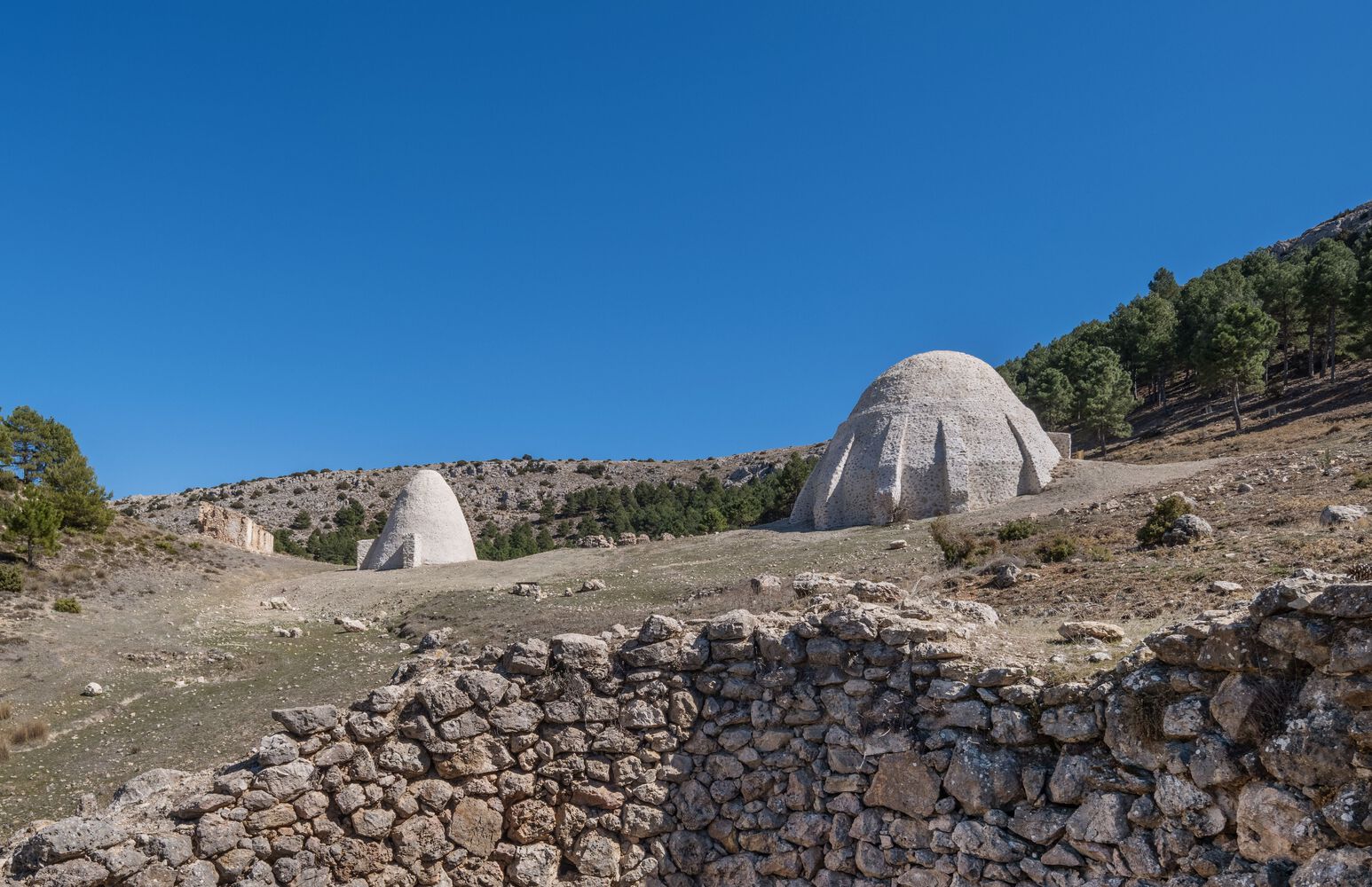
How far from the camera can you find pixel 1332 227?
8138cm

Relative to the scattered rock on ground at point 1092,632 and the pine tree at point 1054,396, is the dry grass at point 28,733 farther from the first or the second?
the pine tree at point 1054,396

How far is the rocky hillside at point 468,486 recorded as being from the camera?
218ft

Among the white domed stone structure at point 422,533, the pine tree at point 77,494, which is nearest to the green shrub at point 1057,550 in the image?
the white domed stone structure at point 422,533

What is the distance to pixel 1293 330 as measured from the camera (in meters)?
46.8

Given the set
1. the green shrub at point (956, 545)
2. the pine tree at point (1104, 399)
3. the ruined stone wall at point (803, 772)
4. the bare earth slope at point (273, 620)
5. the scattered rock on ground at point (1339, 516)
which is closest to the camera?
the ruined stone wall at point (803, 772)

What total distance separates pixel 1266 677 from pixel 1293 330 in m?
52.5

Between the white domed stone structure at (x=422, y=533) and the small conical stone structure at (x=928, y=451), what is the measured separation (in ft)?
44.7

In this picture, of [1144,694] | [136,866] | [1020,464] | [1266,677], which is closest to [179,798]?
[136,866]

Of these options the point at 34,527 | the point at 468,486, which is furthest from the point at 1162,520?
the point at 468,486

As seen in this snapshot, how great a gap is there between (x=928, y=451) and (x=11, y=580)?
92.4ft

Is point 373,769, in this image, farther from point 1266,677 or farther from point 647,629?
point 1266,677

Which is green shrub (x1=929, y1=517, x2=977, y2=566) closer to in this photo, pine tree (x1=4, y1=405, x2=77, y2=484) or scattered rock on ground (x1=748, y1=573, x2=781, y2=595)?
scattered rock on ground (x1=748, y1=573, x2=781, y2=595)

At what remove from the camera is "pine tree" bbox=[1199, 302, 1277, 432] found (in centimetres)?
3647

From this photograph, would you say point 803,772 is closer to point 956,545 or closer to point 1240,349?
point 956,545
